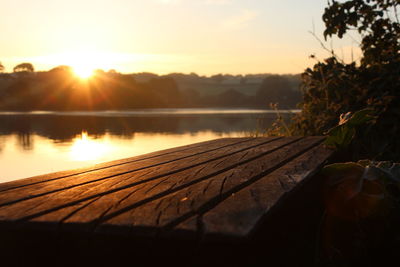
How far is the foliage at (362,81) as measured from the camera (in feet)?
13.3

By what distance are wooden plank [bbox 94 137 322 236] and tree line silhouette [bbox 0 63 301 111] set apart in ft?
95.5

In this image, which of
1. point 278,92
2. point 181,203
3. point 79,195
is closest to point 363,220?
point 181,203

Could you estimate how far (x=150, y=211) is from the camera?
1.22 meters

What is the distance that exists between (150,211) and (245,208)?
0.93ft

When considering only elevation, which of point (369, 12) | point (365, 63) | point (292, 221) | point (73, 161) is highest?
point (369, 12)

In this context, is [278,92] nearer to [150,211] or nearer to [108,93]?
[108,93]

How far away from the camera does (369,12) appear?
15.8 feet

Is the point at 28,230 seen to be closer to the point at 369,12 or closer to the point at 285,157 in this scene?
the point at 285,157

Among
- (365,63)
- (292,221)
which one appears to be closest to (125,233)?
(292,221)

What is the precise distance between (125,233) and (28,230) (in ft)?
1.08

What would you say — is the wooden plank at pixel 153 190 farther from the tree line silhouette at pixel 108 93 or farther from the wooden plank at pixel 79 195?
the tree line silhouette at pixel 108 93

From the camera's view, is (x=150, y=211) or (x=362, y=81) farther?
(x=362, y=81)

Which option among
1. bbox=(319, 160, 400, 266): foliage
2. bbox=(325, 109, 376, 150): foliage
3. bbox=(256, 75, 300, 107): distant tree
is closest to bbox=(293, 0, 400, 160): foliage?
bbox=(325, 109, 376, 150): foliage

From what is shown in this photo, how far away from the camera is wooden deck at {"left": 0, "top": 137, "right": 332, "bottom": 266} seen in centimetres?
108
